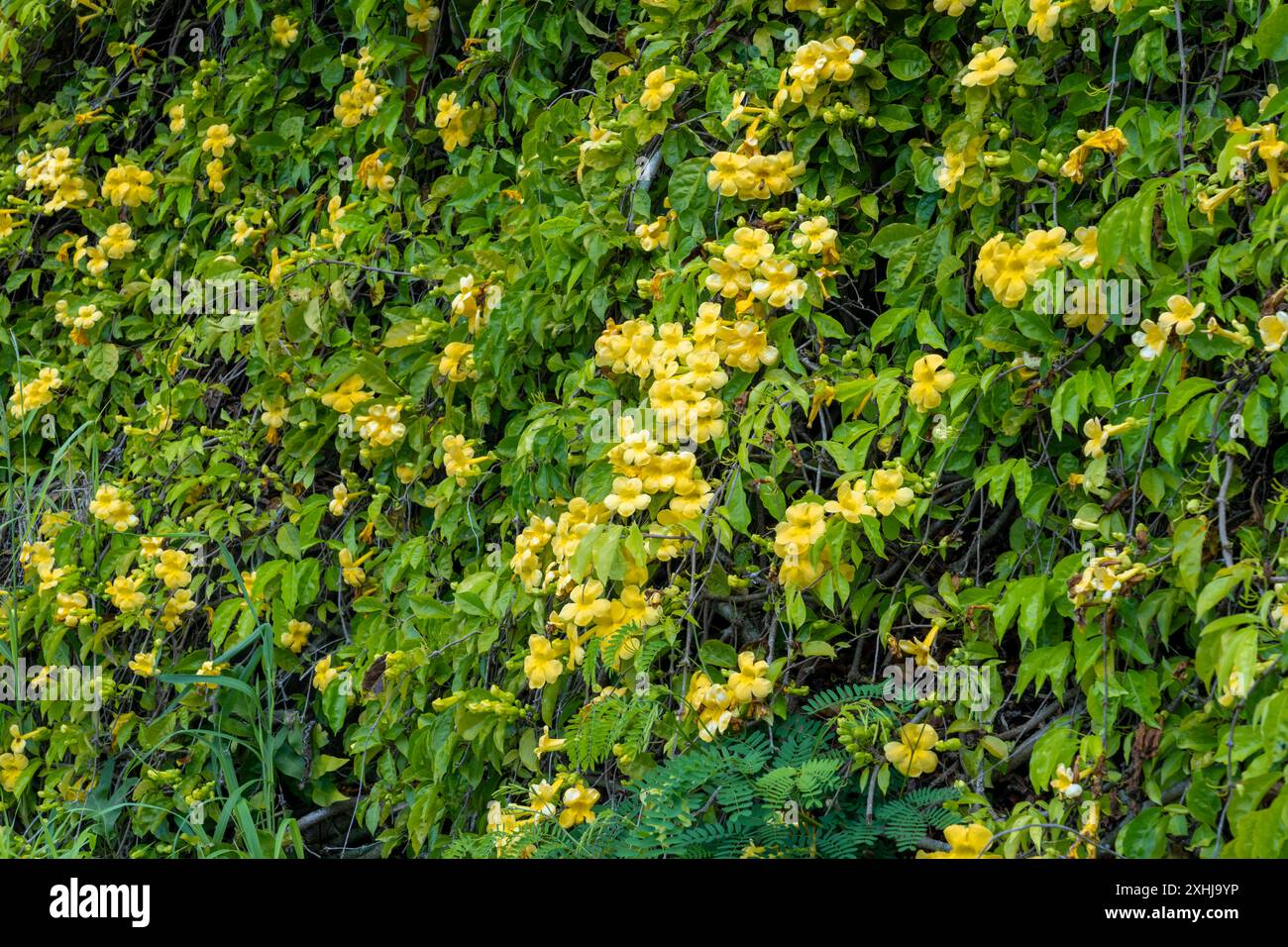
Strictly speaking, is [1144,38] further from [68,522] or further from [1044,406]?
[68,522]

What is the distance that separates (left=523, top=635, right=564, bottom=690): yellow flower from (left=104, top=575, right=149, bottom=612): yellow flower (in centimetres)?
123

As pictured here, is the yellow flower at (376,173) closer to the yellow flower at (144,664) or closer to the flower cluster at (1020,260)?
the yellow flower at (144,664)

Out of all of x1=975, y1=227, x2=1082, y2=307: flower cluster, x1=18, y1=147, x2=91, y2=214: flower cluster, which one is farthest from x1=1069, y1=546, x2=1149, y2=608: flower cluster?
x1=18, y1=147, x2=91, y2=214: flower cluster

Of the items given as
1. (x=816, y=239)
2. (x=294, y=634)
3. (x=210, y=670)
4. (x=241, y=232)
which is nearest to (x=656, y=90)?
(x=816, y=239)

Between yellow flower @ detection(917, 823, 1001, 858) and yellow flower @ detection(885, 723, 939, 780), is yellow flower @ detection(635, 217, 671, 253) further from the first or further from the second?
yellow flower @ detection(917, 823, 1001, 858)

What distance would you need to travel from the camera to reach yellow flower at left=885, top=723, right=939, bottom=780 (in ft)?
6.59

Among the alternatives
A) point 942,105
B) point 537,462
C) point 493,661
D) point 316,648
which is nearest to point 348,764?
point 316,648

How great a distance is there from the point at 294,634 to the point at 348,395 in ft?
1.83

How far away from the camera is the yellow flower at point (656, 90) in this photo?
245 cm

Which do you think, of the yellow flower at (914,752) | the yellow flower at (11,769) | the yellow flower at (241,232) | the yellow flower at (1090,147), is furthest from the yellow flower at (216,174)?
the yellow flower at (914,752)

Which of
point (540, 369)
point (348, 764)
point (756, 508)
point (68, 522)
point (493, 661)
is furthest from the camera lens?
point (68, 522)

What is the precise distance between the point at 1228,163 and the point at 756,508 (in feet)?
3.04

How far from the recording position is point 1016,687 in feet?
6.42

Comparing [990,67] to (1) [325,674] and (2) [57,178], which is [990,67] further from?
(2) [57,178]
